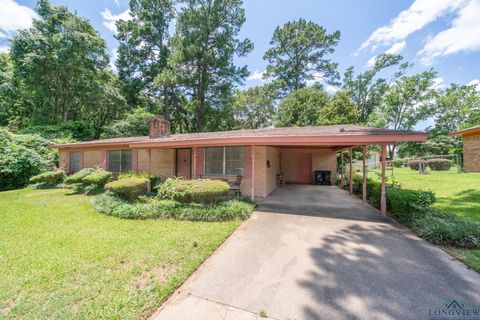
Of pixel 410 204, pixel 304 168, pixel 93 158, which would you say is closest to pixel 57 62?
pixel 93 158

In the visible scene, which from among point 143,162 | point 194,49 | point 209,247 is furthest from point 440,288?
point 194,49

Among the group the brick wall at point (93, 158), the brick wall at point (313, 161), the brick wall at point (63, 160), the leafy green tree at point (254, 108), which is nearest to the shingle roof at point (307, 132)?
the brick wall at point (93, 158)

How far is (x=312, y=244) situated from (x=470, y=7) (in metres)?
10.6

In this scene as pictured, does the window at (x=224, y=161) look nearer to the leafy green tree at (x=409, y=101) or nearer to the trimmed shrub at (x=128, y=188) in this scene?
the trimmed shrub at (x=128, y=188)

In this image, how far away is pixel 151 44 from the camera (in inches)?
976

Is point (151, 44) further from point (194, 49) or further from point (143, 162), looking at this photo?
point (143, 162)

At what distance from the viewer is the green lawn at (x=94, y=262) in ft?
8.71

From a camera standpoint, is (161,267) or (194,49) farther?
(194,49)

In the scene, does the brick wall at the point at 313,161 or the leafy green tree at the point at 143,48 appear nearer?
the brick wall at the point at 313,161

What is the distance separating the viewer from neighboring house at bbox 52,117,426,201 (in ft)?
22.1

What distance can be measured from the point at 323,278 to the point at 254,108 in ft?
77.7

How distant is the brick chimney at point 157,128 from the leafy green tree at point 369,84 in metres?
24.2

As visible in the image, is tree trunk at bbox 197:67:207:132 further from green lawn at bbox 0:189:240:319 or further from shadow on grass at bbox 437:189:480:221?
shadow on grass at bbox 437:189:480:221

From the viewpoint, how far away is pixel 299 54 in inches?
1005
